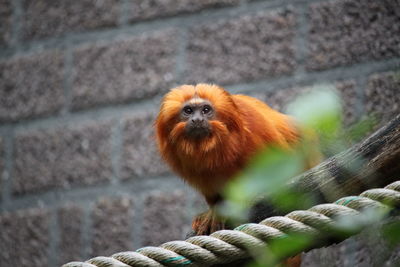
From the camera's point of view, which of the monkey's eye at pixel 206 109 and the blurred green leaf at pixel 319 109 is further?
the monkey's eye at pixel 206 109

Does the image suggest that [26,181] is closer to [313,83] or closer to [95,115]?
[95,115]

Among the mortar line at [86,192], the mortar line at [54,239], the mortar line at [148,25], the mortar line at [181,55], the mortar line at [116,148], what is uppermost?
the mortar line at [148,25]

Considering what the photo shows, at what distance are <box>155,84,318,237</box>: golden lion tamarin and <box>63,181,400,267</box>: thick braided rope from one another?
3.10 feet

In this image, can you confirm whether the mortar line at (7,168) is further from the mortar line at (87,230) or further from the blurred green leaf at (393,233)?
the blurred green leaf at (393,233)

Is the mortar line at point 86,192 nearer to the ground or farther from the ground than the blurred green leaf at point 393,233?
nearer to the ground

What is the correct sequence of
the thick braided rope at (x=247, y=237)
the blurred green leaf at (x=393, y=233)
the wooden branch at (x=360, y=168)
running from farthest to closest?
the wooden branch at (x=360, y=168), the thick braided rope at (x=247, y=237), the blurred green leaf at (x=393, y=233)

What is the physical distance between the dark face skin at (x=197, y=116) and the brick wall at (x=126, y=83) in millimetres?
582

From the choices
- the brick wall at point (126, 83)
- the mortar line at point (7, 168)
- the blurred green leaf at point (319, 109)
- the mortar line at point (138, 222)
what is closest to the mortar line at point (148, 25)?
the brick wall at point (126, 83)

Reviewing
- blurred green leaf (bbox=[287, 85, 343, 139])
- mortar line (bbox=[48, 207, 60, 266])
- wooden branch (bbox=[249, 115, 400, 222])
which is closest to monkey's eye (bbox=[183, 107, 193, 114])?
wooden branch (bbox=[249, 115, 400, 222])

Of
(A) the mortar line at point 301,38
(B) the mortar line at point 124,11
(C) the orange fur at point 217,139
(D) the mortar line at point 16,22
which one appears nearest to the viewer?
(C) the orange fur at point 217,139

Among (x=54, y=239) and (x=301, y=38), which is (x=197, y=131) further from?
(x=54, y=239)

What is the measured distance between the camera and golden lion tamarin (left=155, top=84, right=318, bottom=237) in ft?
8.10

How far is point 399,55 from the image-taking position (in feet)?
9.06

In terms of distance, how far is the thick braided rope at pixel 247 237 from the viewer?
4.23 ft
